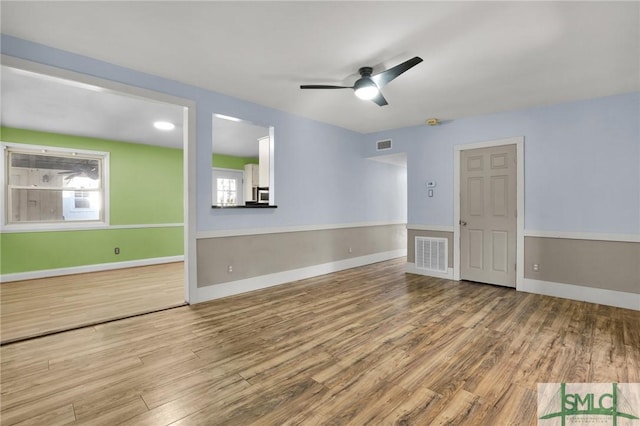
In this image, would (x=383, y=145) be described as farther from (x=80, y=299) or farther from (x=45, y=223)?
(x=45, y=223)

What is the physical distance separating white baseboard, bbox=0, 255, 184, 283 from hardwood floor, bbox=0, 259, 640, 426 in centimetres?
321

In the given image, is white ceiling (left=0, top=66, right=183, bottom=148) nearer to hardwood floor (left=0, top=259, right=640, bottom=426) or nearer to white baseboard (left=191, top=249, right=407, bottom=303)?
white baseboard (left=191, top=249, right=407, bottom=303)

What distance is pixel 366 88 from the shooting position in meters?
3.07

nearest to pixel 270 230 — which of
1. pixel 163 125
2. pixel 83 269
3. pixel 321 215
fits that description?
pixel 321 215

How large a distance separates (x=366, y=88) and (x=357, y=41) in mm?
554

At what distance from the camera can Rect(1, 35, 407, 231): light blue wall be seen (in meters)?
3.04

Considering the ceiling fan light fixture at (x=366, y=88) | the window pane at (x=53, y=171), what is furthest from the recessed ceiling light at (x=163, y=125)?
the ceiling fan light fixture at (x=366, y=88)

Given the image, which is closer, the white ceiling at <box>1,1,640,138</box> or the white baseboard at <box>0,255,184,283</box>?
the white ceiling at <box>1,1,640,138</box>

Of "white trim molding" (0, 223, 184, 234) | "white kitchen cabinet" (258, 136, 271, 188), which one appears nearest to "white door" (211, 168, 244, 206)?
"white trim molding" (0, 223, 184, 234)

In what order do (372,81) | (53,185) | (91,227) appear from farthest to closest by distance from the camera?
(91,227) < (53,185) < (372,81)

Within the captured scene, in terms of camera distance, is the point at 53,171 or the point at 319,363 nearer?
the point at 319,363

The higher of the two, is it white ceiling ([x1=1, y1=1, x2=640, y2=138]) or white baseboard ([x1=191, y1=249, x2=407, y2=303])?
white ceiling ([x1=1, y1=1, x2=640, y2=138])

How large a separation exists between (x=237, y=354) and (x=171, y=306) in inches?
62.3

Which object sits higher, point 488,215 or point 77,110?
point 77,110
